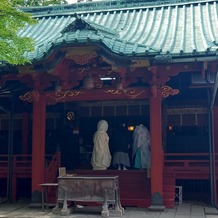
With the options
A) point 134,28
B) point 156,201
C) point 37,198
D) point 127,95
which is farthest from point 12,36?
point 134,28

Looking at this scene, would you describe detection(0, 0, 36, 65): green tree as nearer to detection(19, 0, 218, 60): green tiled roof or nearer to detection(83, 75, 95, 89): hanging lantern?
detection(19, 0, 218, 60): green tiled roof

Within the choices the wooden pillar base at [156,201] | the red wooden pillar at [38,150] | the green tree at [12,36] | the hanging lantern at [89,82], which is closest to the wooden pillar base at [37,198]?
the red wooden pillar at [38,150]

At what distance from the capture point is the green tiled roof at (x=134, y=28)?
383 inches

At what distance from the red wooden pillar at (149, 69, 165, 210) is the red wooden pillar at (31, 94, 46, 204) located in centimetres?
318

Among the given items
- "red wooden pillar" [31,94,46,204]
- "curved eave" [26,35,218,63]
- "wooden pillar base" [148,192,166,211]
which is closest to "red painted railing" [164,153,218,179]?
"wooden pillar base" [148,192,166,211]

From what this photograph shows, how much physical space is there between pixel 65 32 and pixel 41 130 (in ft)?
9.87

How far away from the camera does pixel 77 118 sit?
14117 mm

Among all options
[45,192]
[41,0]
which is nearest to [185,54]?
[45,192]

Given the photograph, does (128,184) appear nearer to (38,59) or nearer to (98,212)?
(98,212)

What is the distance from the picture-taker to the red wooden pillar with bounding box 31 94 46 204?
1095cm

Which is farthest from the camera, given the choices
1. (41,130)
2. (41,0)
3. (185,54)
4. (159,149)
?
(41,0)

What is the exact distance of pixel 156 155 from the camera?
1045 cm

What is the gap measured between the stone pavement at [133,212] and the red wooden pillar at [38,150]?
572mm

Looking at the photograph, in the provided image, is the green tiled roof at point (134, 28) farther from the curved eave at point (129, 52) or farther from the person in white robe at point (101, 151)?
the person in white robe at point (101, 151)
